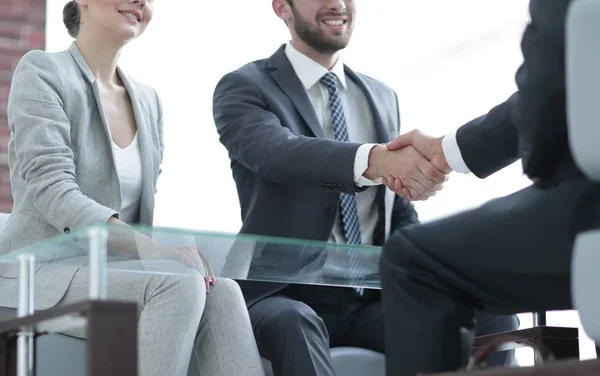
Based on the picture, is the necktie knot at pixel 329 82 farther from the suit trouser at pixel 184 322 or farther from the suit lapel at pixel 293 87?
the suit trouser at pixel 184 322

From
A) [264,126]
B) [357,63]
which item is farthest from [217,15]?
[264,126]

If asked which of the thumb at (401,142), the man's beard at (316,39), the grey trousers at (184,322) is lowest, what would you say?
the grey trousers at (184,322)

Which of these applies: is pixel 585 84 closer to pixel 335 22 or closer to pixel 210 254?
pixel 210 254

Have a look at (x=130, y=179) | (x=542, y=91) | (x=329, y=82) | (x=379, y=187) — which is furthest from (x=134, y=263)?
(x=329, y=82)

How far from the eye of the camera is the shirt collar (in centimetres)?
278

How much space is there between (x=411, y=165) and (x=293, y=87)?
1.57ft

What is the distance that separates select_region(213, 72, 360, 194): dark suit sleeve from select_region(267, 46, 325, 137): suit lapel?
7 centimetres

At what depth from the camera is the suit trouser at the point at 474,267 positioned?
4.53ft

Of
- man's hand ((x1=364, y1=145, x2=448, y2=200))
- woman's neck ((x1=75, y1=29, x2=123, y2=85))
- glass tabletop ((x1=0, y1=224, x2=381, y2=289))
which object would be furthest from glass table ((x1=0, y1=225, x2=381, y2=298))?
woman's neck ((x1=75, y1=29, x2=123, y2=85))

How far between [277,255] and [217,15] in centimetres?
282

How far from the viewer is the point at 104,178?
2.33 metres

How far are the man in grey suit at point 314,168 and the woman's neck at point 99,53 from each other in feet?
1.27

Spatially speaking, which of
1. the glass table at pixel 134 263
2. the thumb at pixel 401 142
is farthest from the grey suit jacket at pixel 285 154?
the glass table at pixel 134 263

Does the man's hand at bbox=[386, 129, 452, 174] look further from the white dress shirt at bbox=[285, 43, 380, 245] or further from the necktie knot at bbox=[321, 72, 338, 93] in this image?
the necktie knot at bbox=[321, 72, 338, 93]
